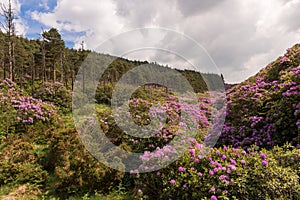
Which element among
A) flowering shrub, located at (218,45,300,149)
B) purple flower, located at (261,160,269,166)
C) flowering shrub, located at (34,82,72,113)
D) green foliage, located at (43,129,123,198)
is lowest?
green foliage, located at (43,129,123,198)

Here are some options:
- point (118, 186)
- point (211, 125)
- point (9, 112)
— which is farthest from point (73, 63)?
point (118, 186)

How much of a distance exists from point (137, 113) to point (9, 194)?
12.2 feet

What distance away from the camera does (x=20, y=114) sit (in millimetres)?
9336

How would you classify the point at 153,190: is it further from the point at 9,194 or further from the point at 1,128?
the point at 1,128

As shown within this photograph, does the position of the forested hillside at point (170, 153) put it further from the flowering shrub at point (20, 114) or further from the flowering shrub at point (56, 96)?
the flowering shrub at point (56, 96)

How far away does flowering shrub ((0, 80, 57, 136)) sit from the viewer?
8.85 meters

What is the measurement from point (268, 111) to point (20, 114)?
9.26 metres

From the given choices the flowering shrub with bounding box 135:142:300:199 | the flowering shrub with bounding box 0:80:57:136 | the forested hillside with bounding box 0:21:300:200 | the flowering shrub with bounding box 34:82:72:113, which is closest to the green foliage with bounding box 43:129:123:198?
the forested hillside with bounding box 0:21:300:200

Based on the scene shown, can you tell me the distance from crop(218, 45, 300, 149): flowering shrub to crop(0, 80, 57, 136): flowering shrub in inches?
285

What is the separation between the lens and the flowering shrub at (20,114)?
885 cm

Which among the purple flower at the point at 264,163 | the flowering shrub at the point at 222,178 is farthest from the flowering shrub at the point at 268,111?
the purple flower at the point at 264,163

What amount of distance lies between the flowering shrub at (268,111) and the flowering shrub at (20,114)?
7233mm

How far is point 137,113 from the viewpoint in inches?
269

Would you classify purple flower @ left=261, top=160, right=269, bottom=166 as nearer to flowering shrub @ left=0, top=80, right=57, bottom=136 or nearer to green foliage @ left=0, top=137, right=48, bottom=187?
green foliage @ left=0, top=137, right=48, bottom=187
